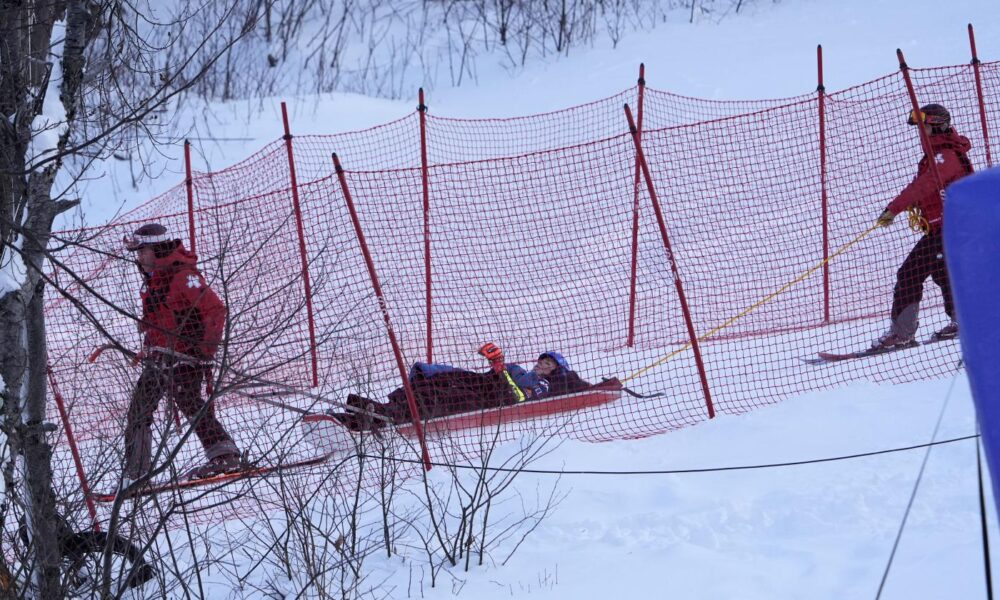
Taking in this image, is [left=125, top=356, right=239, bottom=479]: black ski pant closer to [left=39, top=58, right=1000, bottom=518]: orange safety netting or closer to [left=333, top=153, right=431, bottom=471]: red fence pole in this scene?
[left=39, top=58, right=1000, bottom=518]: orange safety netting

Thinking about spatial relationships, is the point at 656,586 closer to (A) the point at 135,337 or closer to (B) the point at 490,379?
(B) the point at 490,379

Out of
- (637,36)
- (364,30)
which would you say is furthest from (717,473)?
(364,30)

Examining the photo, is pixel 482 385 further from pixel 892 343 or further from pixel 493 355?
pixel 892 343

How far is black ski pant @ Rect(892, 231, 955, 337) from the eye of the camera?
788cm

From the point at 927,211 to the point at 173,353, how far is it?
5918mm

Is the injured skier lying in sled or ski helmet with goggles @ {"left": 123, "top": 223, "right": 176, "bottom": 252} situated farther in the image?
the injured skier lying in sled

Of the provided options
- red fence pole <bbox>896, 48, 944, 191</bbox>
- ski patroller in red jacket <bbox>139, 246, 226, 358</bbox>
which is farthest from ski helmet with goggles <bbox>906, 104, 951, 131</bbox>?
ski patroller in red jacket <bbox>139, 246, 226, 358</bbox>

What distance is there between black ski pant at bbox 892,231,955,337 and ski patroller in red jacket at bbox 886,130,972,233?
0.67ft

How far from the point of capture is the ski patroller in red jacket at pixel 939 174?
25.6ft

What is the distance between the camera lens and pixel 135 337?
31.8ft

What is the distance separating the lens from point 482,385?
7.45 m

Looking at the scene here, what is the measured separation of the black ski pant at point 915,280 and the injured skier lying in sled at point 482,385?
246 cm

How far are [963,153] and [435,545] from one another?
5013mm

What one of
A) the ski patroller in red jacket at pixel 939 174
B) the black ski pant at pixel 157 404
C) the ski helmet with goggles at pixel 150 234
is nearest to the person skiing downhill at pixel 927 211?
the ski patroller in red jacket at pixel 939 174
